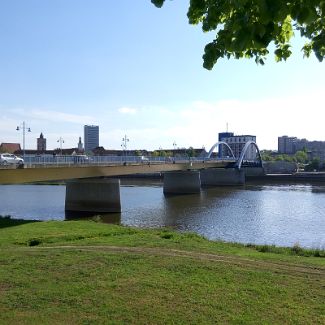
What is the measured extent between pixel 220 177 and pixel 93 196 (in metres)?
62.5

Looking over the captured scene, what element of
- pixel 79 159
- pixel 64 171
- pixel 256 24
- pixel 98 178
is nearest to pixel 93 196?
pixel 98 178

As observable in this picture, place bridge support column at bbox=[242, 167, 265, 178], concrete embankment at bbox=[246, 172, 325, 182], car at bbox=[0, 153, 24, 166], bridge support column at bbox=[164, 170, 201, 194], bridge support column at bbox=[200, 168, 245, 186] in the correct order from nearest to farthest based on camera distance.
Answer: car at bbox=[0, 153, 24, 166] < bridge support column at bbox=[164, 170, 201, 194] < bridge support column at bbox=[200, 168, 245, 186] < concrete embankment at bbox=[246, 172, 325, 182] < bridge support column at bbox=[242, 167, 265, 178]

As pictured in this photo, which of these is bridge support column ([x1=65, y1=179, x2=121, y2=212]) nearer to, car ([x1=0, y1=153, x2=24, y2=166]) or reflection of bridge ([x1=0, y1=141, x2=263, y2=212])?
reflection of bridge ([x1=0, y1=141, x2=263, y2=212])

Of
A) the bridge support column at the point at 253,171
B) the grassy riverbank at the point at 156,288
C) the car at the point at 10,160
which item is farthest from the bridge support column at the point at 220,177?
the grassy riverbank at the point at 156,288

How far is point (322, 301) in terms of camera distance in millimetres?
9156

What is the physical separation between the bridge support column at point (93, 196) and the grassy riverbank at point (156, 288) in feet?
129

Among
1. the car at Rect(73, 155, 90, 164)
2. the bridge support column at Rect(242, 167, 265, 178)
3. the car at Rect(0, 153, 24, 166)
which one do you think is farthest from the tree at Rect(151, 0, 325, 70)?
the bridge support column at Rect(242, 167, 265, 178)

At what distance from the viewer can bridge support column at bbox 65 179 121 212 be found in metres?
54.9

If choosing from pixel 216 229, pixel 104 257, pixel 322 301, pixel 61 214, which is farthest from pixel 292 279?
pixel 61 214

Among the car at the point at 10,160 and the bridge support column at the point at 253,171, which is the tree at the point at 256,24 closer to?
the car at the point at 10,160

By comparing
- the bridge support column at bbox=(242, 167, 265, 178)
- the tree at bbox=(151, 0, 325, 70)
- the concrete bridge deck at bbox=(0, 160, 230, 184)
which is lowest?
the bridge support column at bbox=(242, 167, 265, 178)

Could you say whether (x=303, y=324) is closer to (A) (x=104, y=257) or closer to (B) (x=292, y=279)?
(B) (x=292, y=279)

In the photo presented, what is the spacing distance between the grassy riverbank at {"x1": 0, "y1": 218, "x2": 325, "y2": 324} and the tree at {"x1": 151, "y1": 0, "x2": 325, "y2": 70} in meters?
4.59

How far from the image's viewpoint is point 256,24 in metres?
4.04
